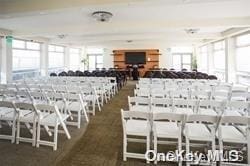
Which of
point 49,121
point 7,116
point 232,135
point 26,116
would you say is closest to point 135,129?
point 232,135

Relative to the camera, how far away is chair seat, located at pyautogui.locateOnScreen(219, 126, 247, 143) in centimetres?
281

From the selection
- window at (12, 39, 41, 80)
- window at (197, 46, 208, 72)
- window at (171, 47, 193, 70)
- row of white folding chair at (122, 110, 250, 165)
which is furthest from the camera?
window at (171, 47, 193, 70)

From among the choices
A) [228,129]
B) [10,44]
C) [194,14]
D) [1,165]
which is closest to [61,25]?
[10,44]

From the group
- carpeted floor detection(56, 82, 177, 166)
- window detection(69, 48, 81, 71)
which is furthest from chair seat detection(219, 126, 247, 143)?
window detection(69, 48, 81, 71)

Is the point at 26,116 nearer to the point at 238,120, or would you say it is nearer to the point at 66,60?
the point at 238,120

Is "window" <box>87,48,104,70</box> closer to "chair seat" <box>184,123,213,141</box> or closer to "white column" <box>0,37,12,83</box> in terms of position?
"white column" <box>0,37,12,83</box>

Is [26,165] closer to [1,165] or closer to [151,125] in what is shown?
[1,165]

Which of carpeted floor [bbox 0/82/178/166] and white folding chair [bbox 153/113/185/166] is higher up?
white folding chair [bbox 153/113/185/166]

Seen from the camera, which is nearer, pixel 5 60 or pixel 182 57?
pixel 5 60

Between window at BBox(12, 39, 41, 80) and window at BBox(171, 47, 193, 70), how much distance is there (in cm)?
1231

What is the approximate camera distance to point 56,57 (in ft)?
50.3

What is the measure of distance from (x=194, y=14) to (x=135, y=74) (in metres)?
12.2

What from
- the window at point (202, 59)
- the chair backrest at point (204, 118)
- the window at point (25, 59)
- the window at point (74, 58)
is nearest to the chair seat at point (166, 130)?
the chair backrest at point (204, 118)

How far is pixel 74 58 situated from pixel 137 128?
16.6 metres
